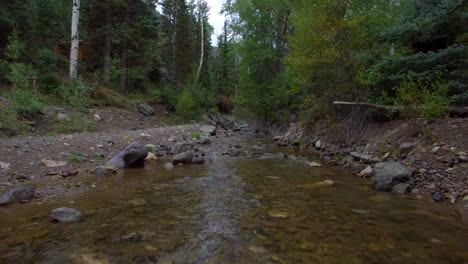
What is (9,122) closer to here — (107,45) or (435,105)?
(107,45)

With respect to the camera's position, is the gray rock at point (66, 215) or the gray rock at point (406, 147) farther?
the gray rock at point (406, 147)

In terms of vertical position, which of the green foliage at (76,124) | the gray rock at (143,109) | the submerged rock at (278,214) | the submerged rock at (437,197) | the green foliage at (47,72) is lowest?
the submerged rock at (278,214)

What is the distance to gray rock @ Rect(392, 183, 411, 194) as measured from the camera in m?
4.63

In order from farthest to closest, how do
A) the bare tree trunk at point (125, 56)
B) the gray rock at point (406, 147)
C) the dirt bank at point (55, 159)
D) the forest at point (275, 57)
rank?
the bare tree trunk at point (125, 56) → the forest at point (275, 57) → the gray rock at point (406, 147) → the dirt bank at point (55, 159)

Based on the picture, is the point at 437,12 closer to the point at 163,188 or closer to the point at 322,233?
the point at 322,233

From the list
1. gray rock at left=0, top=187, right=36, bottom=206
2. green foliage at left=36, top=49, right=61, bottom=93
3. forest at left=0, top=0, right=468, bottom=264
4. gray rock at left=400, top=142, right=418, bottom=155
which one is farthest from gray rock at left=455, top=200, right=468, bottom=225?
green foliage at left=36, top=49, right=61, bottom=93

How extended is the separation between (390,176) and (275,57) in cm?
1276

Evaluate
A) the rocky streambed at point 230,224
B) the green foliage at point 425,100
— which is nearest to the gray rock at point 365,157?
the rocky streambed at point 230,224

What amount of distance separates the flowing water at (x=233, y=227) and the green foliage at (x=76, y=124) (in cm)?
526

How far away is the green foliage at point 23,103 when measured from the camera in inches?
332

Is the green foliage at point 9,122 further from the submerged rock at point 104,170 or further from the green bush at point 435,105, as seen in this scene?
the green bush at point 435,105

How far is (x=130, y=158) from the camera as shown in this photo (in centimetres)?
642

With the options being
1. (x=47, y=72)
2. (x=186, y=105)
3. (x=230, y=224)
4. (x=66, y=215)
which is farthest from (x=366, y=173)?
(x=186, y=105)

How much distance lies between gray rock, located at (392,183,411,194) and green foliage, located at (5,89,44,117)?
34.7 ft
